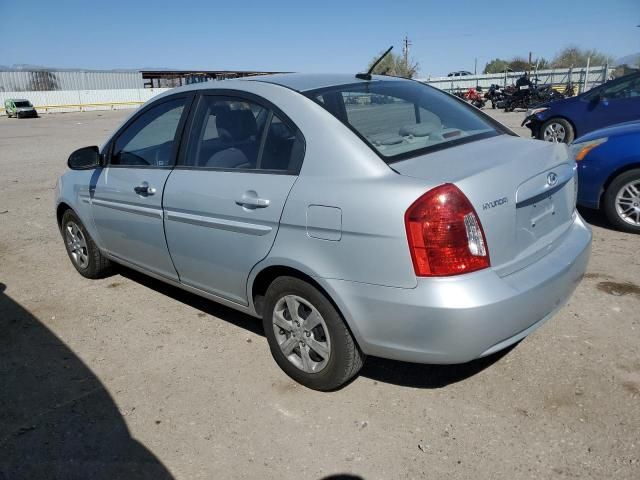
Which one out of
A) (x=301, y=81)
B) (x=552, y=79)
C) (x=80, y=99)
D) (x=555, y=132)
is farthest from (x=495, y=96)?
(x=80, y=99)

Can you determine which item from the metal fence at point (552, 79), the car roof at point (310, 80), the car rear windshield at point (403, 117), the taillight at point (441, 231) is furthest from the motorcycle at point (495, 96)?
the taillight at point (441, 231)

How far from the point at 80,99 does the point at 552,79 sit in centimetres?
4482

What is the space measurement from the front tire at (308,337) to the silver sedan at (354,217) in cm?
1

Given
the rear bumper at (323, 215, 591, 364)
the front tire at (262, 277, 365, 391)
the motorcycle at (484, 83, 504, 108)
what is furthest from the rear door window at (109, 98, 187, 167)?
the motorcycle at (484, 83, 504, 108)

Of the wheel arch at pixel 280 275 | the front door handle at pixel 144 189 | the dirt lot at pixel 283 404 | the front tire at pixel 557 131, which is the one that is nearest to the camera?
the dirt lot at pixel 283 404

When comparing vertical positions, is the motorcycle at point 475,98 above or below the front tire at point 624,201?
above

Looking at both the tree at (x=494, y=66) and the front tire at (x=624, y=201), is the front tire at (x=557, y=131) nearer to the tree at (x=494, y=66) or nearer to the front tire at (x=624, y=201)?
the front tire at (x=624, y=201)

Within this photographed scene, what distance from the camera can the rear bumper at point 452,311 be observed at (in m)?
2.33

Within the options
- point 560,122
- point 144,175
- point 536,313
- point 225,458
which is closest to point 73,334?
point 144,175

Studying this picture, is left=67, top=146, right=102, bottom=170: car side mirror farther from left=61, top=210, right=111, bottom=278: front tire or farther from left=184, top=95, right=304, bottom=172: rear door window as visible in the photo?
left=184, top=95, right=304, bottom=172: rear door window

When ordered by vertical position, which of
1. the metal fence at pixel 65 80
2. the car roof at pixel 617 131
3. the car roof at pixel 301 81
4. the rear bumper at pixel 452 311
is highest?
the metal fence at pixel 65 80

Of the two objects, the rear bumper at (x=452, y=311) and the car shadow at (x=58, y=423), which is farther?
the car shadow at (x=58, y=423)

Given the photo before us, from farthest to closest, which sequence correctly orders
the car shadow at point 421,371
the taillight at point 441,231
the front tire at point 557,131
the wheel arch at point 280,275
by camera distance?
the front tire at point 557,131, the car shadow at point 421,371, the wheel arch at point 280,275, the taillight at point 441,231

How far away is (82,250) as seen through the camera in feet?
16.1
